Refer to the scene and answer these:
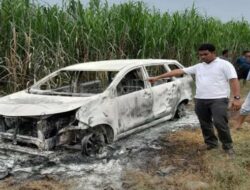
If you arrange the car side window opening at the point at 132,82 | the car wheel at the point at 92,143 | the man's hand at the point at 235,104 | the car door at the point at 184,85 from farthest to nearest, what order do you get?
1. the car door at the point at 184,85
2. the car side window opening at the point at 132,82
3. the car wheel at the point at 92,143
4. the man's hand at the point at 235,104

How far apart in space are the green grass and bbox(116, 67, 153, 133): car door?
2.47m

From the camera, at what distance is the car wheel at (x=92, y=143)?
A: 6.70 m

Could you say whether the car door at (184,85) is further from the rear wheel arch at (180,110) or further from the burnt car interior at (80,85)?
the burnt car interior at (80,85)

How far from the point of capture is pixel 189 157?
6914 millimetres

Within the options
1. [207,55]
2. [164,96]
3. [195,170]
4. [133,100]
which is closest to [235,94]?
[207,55]

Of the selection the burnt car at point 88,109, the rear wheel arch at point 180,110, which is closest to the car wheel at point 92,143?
the burnt car at point 88,109

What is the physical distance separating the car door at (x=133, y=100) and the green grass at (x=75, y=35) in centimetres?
247

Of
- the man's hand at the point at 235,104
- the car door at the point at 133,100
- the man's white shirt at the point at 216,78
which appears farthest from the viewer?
the car door at the point at 133,100

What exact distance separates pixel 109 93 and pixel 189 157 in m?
1.55

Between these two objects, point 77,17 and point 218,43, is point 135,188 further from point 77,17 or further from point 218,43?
point 218,43

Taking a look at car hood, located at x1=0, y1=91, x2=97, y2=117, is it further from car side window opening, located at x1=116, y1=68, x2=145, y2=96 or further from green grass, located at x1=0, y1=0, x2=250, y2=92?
green grass, located at x1=0, y1=0, x2=250, y2=92

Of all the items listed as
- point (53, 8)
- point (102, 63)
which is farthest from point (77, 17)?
point (102, 63)

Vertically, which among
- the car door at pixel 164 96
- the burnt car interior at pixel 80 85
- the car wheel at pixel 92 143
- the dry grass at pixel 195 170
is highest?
the burnt car interior at pixel 80 85

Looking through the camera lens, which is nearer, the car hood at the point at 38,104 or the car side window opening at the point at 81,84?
the car hood at the point at 38,104
